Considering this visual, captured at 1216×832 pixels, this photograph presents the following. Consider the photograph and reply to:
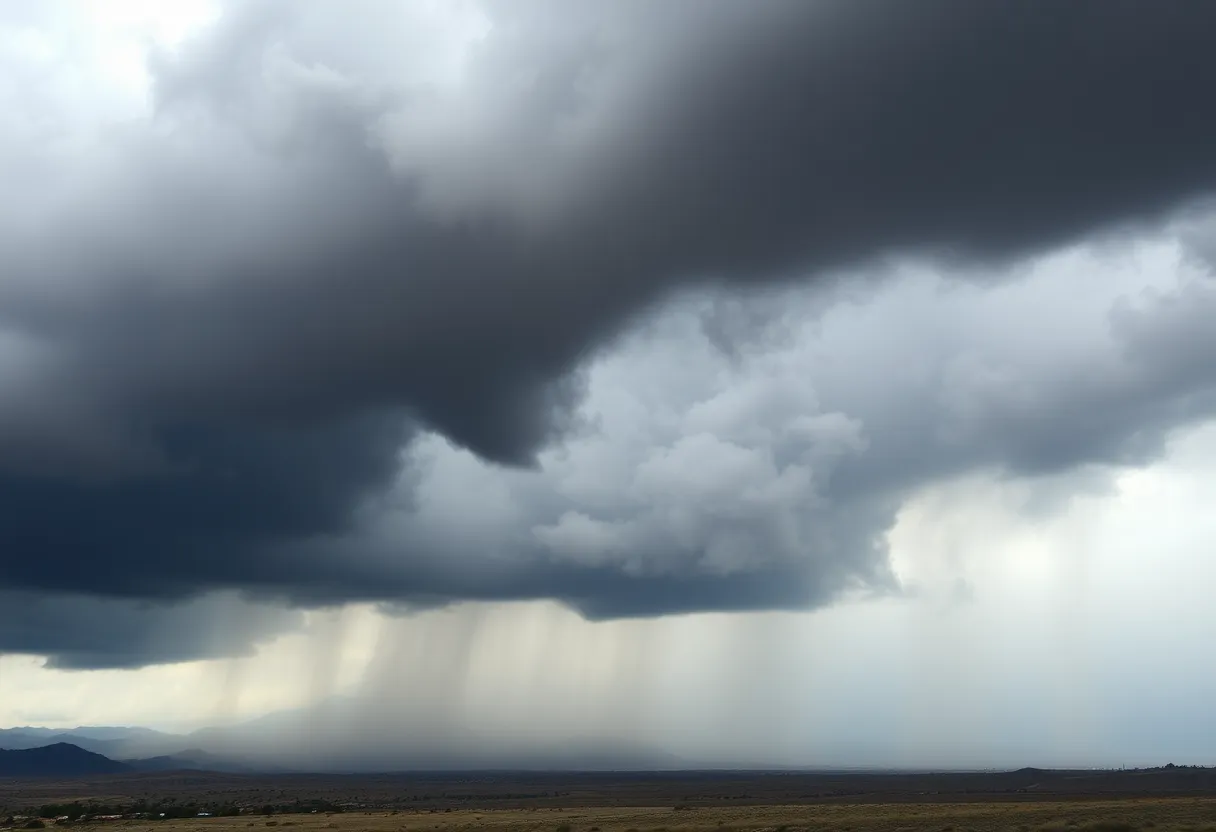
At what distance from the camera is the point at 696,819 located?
11894 centimetres

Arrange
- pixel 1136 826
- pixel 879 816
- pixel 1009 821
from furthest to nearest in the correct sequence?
1. pixel 879 816
2. pixel 1009 821
3. pixel 1136 826

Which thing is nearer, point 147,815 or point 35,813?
point 147,815

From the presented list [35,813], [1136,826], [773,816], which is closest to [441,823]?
[773,816]

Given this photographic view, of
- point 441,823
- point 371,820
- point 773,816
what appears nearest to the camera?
point 773,816

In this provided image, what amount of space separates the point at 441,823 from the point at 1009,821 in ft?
214

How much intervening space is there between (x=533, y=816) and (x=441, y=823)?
15.7 metres

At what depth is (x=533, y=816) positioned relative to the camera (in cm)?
13700

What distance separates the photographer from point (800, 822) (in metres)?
105

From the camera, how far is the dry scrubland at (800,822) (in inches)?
3548

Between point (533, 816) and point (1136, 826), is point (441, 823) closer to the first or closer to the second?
point (533, 816)

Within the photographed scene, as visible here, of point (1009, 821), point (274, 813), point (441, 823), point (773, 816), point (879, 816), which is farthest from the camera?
point (274, 813)

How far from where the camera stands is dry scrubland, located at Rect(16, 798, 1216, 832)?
90125 mm

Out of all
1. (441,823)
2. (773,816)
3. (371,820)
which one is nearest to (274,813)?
(371,820)

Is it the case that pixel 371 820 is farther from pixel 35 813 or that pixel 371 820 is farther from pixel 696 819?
pixel 35 813
